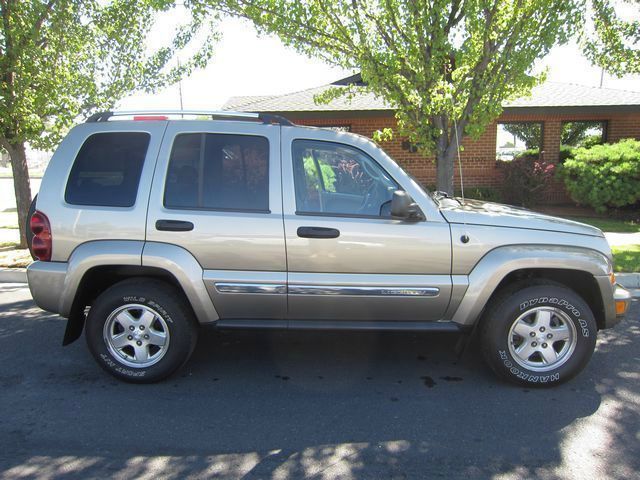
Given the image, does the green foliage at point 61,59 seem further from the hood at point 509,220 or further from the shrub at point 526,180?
the shrub at point 526,180

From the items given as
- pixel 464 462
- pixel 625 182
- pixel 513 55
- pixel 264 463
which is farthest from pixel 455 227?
pixel 625 182

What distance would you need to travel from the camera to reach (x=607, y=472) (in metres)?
2.77

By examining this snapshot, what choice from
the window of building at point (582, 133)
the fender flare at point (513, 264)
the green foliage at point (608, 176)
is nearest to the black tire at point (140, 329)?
the fender flare at point (513, 264)

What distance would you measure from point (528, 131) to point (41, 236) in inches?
540

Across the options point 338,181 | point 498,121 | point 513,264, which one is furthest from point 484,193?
point 338,181

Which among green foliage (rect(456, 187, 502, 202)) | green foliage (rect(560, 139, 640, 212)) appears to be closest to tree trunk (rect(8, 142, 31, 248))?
green foliage (rect(456, 187, 502, 202))

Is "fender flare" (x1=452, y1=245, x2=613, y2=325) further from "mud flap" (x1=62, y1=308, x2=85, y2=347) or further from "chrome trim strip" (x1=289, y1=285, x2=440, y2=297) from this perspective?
"mud flap" (x1=62, y1=308, x2=85, y2=347)

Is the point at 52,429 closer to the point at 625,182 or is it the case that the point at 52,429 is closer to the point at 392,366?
the point at 392,366

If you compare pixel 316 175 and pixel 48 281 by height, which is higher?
pixel 316 175

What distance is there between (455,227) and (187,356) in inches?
89.0

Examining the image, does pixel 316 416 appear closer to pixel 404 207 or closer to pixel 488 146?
pixel 404 207

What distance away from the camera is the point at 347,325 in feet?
12.2

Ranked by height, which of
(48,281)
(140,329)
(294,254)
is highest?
(294,254)

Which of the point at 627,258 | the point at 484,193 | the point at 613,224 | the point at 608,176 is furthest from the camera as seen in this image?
the point at 484,193
